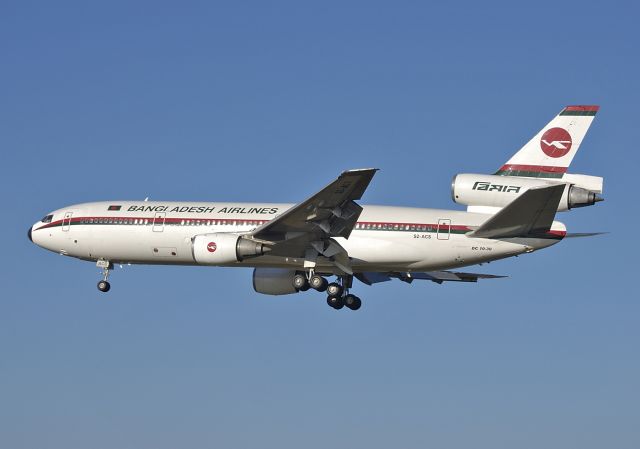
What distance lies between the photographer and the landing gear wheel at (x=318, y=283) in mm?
55938

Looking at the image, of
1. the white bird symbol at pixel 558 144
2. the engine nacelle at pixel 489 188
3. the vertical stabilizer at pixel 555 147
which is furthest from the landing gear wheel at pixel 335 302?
the white bird symbol at pixel 558 144

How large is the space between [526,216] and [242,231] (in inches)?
552

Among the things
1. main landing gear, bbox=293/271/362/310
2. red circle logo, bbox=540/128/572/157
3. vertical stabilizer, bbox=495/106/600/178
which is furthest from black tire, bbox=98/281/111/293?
red circle logo, bbox=540/128/572/157

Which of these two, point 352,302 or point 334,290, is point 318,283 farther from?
point 352,302

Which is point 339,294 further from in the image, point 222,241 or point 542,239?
point 542,239

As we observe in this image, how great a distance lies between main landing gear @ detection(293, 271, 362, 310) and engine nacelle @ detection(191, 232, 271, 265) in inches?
139

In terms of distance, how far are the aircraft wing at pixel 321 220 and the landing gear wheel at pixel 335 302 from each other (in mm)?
3492

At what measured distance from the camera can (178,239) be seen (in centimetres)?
5697

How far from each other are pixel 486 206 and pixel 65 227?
853 inches

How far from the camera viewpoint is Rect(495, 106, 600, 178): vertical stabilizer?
5412 cm

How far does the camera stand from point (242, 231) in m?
56.5

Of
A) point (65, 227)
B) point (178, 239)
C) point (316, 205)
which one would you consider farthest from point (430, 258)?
point (65, 227)

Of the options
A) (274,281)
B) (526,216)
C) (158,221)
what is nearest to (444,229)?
(526,216)

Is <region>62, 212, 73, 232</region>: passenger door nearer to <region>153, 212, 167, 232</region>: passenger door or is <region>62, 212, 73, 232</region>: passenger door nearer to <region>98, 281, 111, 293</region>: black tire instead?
Result: <region>98, 281, 111, 293</region>: black tire
